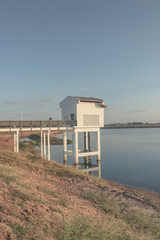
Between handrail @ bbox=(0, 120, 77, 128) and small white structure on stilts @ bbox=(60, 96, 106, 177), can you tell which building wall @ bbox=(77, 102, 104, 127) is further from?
handrail @ bbox=(0, 120, 77, 128)

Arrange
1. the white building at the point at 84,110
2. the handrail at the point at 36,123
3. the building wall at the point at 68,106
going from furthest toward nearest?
the building wall at the point at 68,106 < the white building at the point at 84,110 < the handrail at the point at 36,123

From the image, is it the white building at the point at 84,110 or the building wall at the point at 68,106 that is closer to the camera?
the white building at the point at 84,110

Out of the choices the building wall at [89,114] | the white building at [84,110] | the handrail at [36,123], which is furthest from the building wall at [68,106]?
the handrail at [36,123]

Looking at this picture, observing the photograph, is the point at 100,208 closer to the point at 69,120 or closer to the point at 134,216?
the point at 134,216

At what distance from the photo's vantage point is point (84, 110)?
1115 inches

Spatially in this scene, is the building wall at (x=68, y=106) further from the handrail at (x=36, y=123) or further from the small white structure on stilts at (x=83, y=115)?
the handrail at (x=36, y=123)

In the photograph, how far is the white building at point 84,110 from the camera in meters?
27.9

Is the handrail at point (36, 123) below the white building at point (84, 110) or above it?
below

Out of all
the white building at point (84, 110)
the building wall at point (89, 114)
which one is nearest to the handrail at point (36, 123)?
the building wall at point (89, 114)

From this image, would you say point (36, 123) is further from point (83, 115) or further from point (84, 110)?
point (84, 110)

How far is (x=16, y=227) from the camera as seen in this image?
4996mm

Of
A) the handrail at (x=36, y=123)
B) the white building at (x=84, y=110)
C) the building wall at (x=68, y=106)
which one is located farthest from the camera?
the building wall at (x=68, y=106)

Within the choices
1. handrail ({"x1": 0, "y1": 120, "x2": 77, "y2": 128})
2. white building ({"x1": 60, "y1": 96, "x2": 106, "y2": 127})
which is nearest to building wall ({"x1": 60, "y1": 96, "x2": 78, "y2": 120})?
white building ({"x1": 60, "y1": 96, "x2": 106, "y2": 127})

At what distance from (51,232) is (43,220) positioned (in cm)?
52
